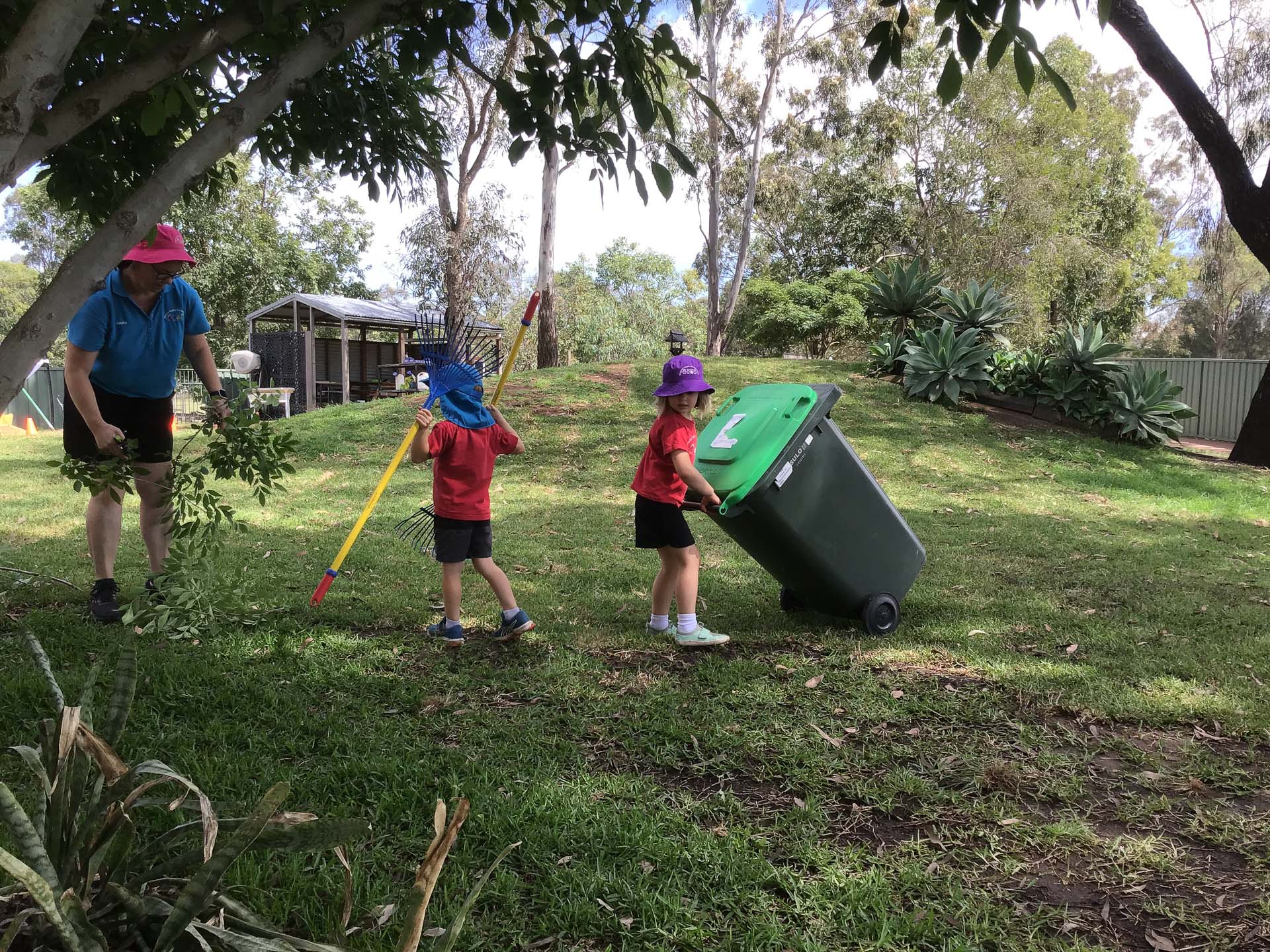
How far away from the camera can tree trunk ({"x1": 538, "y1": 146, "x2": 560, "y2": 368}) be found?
1673cm

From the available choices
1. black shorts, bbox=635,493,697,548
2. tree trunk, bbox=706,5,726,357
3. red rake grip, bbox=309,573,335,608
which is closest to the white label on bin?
black shorts, bbox=635,493,697,548

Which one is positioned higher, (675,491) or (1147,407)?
(1147,407)

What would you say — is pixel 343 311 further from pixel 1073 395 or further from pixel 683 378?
pixel 683 378

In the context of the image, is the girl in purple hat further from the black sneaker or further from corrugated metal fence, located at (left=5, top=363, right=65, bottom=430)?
corrugated metal fence, located at (left=5, top=363, right=65, bottom=430)

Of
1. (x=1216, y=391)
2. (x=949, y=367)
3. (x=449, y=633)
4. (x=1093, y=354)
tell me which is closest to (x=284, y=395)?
(x=949, y=367)

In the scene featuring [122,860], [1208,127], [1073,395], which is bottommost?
[122,860]

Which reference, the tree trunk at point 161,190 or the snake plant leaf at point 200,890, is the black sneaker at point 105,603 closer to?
the tree trunk at point 161,190

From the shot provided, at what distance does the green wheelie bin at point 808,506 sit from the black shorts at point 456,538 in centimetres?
113

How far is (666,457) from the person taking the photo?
4.12 metres

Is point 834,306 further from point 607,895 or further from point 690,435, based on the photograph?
point 607,895

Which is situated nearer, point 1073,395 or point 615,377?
point 1073,395

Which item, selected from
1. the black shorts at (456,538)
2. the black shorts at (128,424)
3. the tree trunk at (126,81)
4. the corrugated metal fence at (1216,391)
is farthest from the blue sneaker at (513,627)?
the corrugated metal fence at (1216,391)

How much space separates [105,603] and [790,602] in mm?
3438

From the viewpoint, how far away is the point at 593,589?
5.12m
